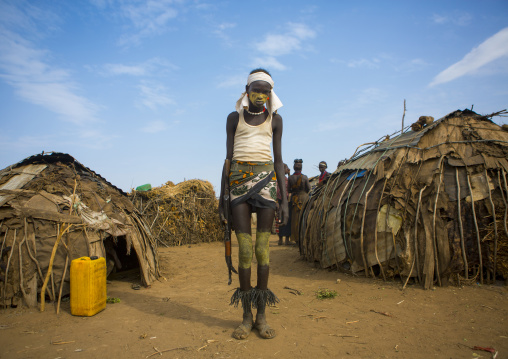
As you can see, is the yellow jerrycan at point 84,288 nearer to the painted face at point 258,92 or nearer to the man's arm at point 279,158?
the man's arm at point 279,158

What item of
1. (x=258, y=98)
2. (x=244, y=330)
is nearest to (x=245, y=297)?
(x=244, y=330)

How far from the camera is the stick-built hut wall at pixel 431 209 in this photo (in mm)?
4547

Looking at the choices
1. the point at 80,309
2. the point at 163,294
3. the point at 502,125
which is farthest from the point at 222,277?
the point at 502,125

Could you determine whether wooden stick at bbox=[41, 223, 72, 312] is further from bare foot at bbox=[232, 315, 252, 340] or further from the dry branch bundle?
the dry branch bundle

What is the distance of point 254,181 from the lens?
10.7 ft

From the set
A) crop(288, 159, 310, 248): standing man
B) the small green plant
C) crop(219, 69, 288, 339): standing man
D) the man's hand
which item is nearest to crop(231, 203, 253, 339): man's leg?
crop(219, 69, 288, 339): standing man

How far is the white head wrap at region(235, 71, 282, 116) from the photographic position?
3342mm

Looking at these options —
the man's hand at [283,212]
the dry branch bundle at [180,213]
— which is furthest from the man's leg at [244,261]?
the dry branch bundle at [180,213]

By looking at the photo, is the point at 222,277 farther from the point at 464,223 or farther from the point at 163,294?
the point at 464,223

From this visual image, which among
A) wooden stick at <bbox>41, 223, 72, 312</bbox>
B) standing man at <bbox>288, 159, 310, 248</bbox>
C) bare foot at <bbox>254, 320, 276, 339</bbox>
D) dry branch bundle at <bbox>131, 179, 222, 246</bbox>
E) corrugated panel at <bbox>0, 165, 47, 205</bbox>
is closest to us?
bare foot at <bbox>254, 320, 276, 339</bbox>

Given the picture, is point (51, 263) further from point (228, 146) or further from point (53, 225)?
point (228, 146)

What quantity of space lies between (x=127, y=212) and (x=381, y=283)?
409 centimetres

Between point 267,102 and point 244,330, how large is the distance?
2147mm

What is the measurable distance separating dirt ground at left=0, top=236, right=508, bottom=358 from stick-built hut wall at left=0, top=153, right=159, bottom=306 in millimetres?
349
